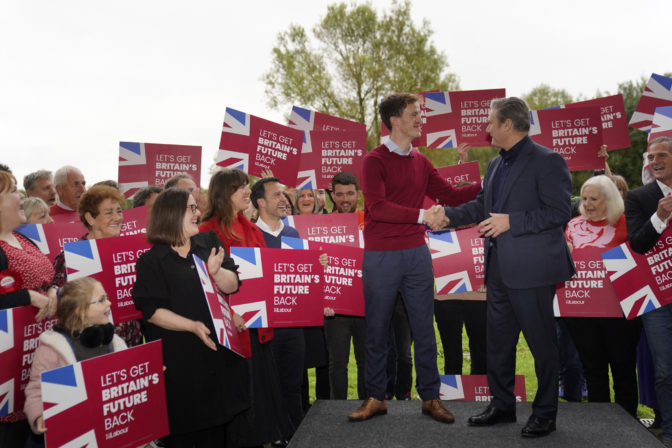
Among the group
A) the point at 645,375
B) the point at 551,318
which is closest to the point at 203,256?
the point at 551,318

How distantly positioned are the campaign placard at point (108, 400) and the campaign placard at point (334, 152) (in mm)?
3508

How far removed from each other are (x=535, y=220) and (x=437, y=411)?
1467mm

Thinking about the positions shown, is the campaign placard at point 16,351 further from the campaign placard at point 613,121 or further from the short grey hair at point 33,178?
the campaign placard at point 613,121

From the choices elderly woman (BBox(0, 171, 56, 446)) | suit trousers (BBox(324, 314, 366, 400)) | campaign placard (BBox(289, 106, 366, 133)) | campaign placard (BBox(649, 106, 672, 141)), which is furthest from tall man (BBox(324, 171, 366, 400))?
campaign placard (BBox(649, 106, 672, 141))

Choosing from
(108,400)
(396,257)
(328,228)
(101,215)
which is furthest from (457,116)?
(108,400)

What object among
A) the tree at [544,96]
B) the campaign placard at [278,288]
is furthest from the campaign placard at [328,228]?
the tree at [544,96]

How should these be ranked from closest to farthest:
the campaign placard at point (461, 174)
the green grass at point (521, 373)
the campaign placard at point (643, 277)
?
the campaign placard at point (643, 277)
the campaign placard at point (461, 174)
the green grass at point (521, 373)

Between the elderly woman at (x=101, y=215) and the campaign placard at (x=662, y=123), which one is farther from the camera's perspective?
the campaign placard at (x=662, y=123)

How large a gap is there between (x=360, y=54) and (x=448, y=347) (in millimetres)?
23832

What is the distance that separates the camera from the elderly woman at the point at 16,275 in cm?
346

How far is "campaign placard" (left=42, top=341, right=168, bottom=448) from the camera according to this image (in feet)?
9.54

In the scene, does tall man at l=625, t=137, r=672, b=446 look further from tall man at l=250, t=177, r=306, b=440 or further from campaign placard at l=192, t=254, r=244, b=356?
campaign placard at l=192, t=254, r=244, b=356

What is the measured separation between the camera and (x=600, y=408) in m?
4.35

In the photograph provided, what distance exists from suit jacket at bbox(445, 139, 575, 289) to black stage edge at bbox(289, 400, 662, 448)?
97 cm
